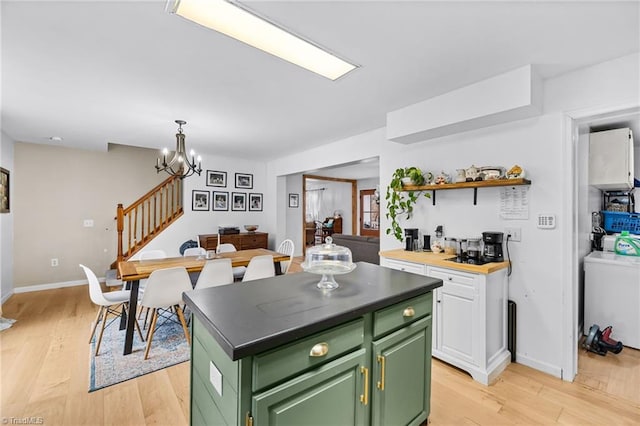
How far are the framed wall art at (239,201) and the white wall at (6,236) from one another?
3.38 m

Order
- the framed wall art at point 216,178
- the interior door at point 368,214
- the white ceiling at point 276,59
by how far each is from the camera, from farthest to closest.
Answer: the interior door at point 368,214
the framed wall art at point 216,178
the white ceiling at point 276,59

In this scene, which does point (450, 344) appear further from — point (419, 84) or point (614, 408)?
point (419, 84)

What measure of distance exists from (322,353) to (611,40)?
2624mm

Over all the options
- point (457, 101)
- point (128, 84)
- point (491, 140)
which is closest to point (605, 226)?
point (491, 140)

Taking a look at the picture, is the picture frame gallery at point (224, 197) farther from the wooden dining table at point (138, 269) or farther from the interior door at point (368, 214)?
the interior door at point (368, 214)

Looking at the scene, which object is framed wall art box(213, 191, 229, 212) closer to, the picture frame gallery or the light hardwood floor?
the picture frame gallery

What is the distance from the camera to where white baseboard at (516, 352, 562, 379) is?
7.59 feet

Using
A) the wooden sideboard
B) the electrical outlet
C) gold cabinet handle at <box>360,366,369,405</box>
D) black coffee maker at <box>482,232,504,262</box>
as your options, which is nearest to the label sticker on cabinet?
gold cabinet handle at <box>360,366,369,405</box>

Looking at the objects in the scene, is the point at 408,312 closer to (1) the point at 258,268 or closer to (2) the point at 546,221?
(2) the point at 546,221

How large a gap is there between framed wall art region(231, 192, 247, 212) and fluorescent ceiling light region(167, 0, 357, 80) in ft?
14.6

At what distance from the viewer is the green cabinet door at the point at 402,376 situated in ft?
4.50

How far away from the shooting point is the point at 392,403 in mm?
1449

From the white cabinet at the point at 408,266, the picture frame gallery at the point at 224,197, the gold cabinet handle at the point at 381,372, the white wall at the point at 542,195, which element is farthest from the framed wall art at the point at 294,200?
the gold cabinet handle at the point at 381,372

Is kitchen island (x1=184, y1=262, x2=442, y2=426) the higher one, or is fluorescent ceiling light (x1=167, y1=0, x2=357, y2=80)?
fluorescent ceiling light (x1=167, y1=0, x2=357, y2=80)
